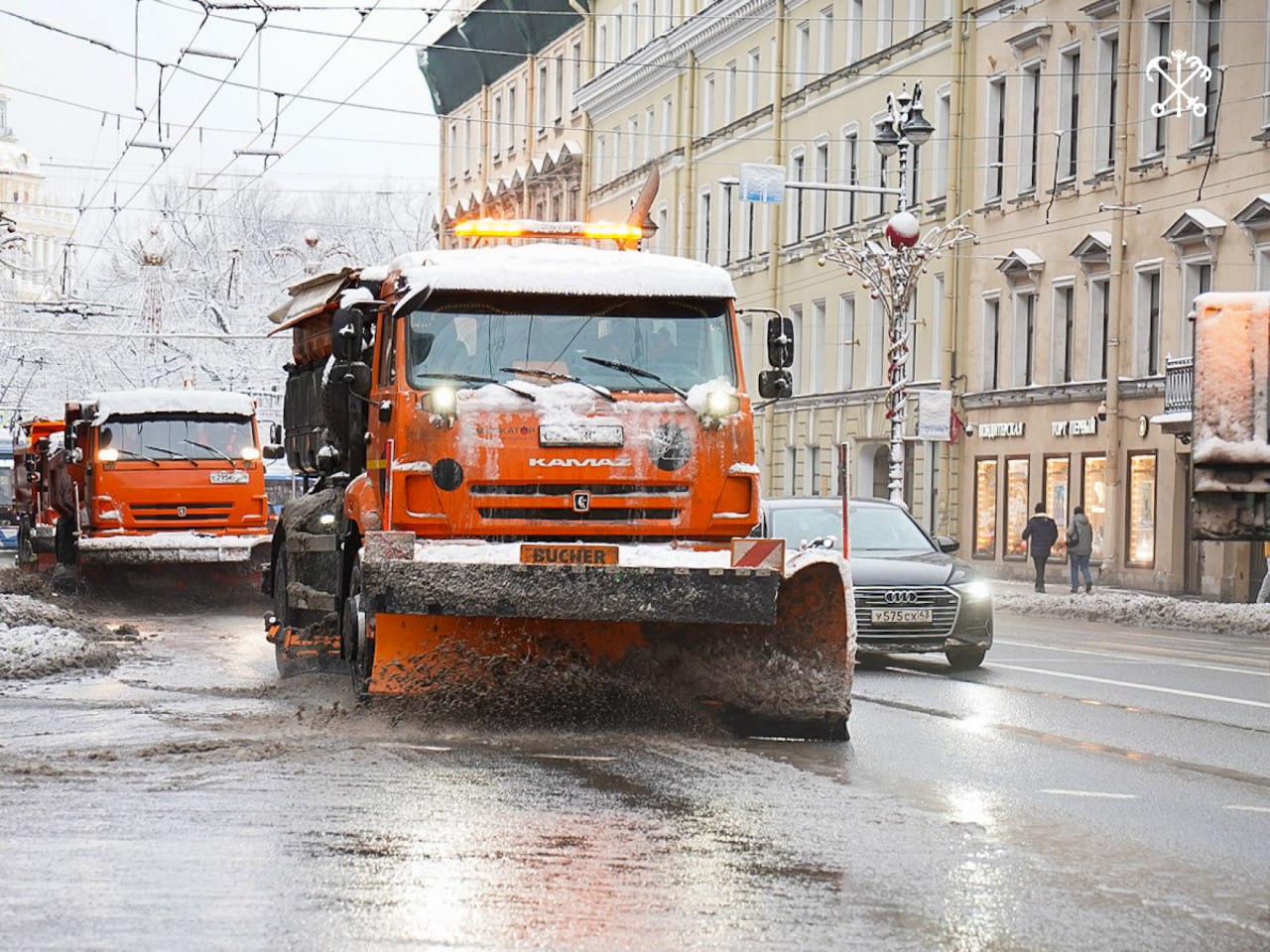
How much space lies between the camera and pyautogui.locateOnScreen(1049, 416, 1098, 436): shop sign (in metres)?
41.5

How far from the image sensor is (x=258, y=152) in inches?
1372

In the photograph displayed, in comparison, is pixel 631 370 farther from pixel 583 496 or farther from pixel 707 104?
pixel 707 104

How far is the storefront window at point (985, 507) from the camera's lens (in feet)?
151

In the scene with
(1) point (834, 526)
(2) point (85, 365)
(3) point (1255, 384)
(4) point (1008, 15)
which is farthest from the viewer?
(2) point (85, 365)

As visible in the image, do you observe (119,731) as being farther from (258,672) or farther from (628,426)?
(258,672)

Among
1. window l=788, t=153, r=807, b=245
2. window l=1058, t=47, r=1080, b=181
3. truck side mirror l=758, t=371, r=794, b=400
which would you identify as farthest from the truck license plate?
window l=788, t=153, r=807, b=245

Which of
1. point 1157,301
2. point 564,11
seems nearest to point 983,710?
point 1157,301

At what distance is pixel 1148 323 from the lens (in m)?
40.2

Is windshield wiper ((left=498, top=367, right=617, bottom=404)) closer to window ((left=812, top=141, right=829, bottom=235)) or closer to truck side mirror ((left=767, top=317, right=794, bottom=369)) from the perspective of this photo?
truck side mirror ((left=767, top=317, right=794, bottom=369))

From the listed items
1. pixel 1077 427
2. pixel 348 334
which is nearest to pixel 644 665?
pixel 348 334

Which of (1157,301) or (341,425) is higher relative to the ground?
(1157,301)

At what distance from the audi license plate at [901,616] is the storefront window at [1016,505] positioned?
85.7 ft

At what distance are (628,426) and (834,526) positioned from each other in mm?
8013

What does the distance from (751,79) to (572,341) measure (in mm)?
45896
